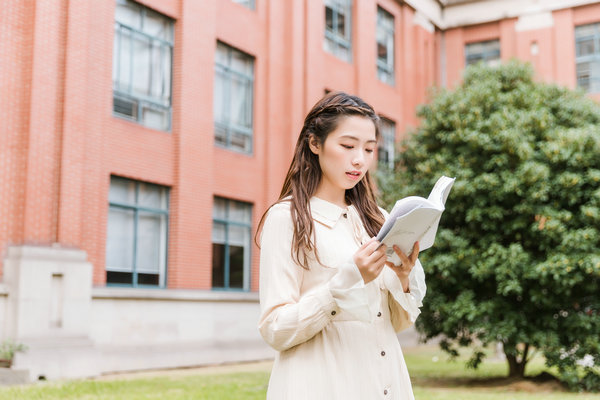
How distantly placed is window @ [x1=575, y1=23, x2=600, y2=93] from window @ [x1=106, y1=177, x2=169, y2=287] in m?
16.1

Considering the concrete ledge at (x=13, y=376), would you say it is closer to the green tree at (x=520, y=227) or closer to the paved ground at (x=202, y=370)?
the paved ground at (x=202, y=370)

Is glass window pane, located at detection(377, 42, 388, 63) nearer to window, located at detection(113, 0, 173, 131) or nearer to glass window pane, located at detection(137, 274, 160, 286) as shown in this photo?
Answer: window, located at detection(113, 0, 173, 131)

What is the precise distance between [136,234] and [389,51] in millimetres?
12817

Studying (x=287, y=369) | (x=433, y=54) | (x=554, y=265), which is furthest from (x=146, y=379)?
(x=433, y=54)

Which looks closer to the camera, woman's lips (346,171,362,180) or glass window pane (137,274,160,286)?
woman's lips (346,171,362,180)

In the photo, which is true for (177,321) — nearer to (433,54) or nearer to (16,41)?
(16,41)

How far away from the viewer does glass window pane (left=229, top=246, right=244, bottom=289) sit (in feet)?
56.0

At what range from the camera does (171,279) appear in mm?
15180

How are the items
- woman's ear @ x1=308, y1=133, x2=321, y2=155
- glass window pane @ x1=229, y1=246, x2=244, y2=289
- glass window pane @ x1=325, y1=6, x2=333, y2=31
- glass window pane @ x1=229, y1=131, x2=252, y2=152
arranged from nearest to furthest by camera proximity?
woman's ear @ x1=308, y1=133, x2=321, y2=155 → glass window pane @ x1=229, y1=246, x2=244, y2=289 → glass window pane @ x1=229, y1=131, x2=252, y2=152 → glass window pane @ x1=325, y1=6, x2=333, y2=31

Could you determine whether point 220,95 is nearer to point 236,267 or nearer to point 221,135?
point 221,135

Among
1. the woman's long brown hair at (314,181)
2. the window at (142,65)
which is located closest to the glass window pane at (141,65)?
the window at (142,65)

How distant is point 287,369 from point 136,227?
12815 mm

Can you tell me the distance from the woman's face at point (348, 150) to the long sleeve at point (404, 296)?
33 cm

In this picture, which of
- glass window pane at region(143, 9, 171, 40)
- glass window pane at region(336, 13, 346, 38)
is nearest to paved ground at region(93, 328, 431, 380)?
glass window pane at region(143, 9, 171, 40)
